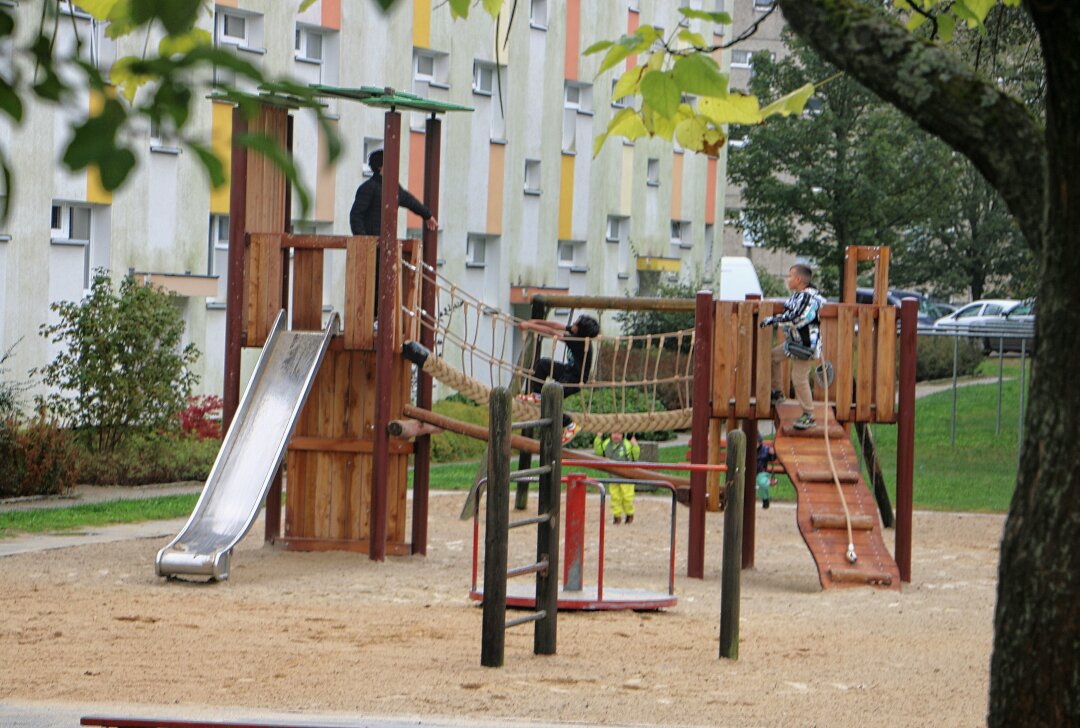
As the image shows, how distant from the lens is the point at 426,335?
15.0m

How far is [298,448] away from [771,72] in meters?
32.8

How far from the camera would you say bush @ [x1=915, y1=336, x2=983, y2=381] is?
4681cm

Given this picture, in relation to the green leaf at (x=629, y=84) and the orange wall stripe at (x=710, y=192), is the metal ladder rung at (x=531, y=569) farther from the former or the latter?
the orange wall stripe at (x=710, y=192)

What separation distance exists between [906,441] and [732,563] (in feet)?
16.5

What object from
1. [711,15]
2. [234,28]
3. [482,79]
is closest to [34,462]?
[234,28]

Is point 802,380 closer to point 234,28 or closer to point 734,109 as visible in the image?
point 734,109

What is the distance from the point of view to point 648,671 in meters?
8.88

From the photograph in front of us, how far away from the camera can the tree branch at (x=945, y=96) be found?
14.6ft

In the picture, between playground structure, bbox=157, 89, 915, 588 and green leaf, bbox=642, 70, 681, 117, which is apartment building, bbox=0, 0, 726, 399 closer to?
playground structure, bbox=157, 89, 915, 588

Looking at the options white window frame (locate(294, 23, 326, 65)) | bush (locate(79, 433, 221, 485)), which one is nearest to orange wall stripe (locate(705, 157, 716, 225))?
white window frame (locate(294, 23, 326, 65))

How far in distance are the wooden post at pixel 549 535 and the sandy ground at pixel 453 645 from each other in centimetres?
15

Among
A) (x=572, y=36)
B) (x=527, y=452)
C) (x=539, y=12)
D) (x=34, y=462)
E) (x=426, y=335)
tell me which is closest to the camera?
(x=426, y=335)

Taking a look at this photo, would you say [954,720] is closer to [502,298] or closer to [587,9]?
[502,298]

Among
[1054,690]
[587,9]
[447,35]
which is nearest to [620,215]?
[587,9]
